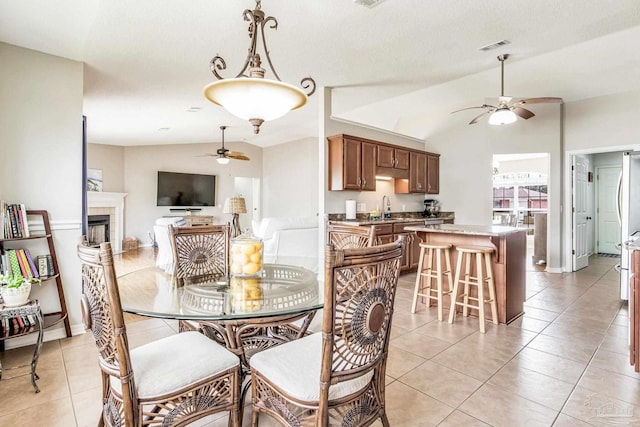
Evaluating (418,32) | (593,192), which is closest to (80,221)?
(418,32)

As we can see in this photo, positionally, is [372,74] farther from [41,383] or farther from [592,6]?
[41,383]

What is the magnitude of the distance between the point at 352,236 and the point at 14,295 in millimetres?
2344

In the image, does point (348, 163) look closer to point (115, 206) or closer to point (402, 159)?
point (402, 159)

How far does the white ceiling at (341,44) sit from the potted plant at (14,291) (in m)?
1.87

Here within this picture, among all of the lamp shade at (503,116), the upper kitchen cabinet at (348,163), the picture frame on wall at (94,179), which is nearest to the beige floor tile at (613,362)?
the lamp shade at (503,116)

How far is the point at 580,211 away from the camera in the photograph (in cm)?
Answer: 584

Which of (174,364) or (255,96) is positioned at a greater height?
(255,96)

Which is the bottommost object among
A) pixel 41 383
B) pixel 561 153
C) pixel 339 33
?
pixel 41 383

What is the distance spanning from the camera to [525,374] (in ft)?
7.46

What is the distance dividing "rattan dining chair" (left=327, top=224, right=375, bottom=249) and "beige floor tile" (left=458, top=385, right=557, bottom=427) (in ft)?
3.68

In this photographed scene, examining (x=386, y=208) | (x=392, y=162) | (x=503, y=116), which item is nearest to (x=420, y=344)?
(x=503, y=116)

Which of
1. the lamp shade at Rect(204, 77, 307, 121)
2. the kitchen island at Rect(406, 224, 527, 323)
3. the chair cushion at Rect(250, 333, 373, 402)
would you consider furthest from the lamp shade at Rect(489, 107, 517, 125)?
the chair cushion at Rect(250, 333, 373, 402)

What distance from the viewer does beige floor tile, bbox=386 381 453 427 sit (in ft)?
5.89

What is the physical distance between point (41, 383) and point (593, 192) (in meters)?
9.22
